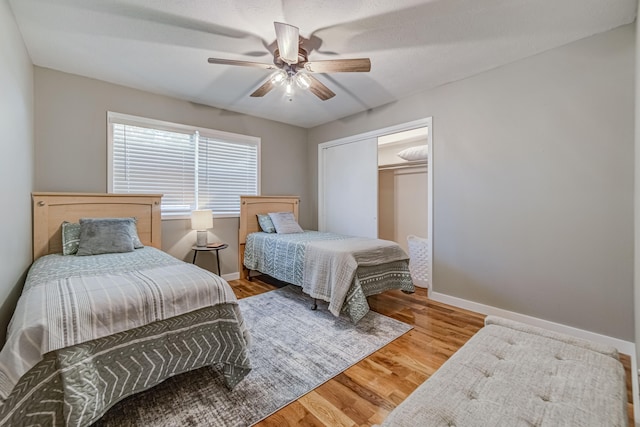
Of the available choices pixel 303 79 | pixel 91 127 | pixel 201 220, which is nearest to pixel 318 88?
pixel 303 79

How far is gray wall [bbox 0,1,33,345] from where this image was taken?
1.73 m

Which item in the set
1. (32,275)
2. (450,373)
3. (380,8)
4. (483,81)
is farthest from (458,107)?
(32,275)

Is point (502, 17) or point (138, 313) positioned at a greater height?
point (502, 17)

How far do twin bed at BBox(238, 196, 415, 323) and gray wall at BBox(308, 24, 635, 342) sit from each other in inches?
28.1

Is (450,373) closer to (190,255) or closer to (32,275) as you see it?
(32,275)

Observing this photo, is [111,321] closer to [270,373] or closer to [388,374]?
[270,373]

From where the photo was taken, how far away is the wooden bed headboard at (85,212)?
2621mm

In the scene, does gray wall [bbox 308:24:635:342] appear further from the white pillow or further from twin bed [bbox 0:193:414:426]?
twin bed [bbox 0:193:414:426]

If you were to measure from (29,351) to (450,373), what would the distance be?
168 cm

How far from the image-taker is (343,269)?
2.60 meters

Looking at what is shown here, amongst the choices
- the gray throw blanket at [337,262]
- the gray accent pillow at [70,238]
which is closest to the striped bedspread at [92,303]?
the gray accent pillow at [70,238]

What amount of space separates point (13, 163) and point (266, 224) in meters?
2.59

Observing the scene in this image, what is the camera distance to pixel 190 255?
3.71 metres

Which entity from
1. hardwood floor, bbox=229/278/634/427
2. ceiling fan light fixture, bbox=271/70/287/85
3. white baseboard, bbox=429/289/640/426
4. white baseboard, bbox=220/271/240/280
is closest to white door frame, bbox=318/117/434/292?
white baseboard, bbox=429/289/640/426
